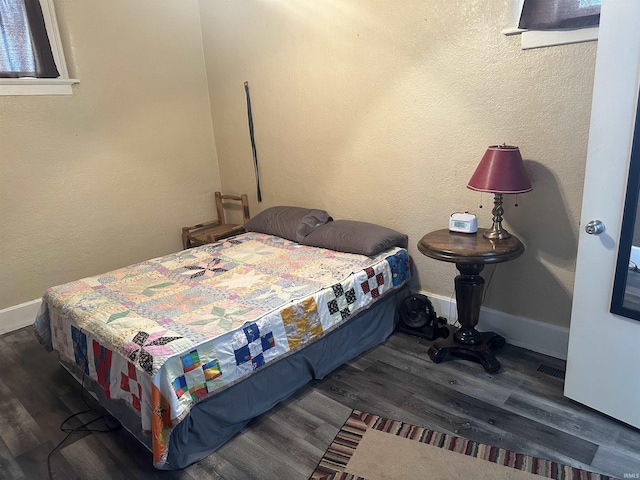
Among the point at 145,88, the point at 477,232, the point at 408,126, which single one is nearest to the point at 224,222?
the point at 145,88

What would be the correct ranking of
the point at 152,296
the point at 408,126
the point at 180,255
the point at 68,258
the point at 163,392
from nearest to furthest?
the point at 163,392, the point at 152,296, the point at 408,126, the point at 180,255, the point at 68,258

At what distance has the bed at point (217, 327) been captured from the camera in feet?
5.88

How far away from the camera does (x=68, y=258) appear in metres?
3.30

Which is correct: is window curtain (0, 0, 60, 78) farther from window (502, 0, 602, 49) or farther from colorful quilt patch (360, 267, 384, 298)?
window (502, 0, 602, 49)

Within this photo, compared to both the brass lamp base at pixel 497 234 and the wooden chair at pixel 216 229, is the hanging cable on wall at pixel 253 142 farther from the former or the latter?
the brass lamp base at pixel 497 234

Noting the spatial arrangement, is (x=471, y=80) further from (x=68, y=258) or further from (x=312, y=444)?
(x=68, y=258)

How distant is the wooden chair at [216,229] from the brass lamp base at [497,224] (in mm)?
2125

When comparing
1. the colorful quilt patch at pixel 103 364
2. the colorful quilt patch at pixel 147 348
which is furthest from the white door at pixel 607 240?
the colorful quilt patch at pixel 103 364

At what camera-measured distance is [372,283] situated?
2.57 meters

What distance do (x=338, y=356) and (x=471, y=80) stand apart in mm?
1660

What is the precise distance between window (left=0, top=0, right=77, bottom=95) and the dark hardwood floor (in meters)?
1.84

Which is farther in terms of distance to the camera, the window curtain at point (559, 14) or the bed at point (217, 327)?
the window curtain at point (559, 14)

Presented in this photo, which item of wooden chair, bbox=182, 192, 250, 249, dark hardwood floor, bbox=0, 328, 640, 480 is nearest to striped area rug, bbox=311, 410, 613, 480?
dark hardwood floor, bbox=0, 328, 640, 480

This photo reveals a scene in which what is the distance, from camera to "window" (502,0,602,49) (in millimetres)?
1986
